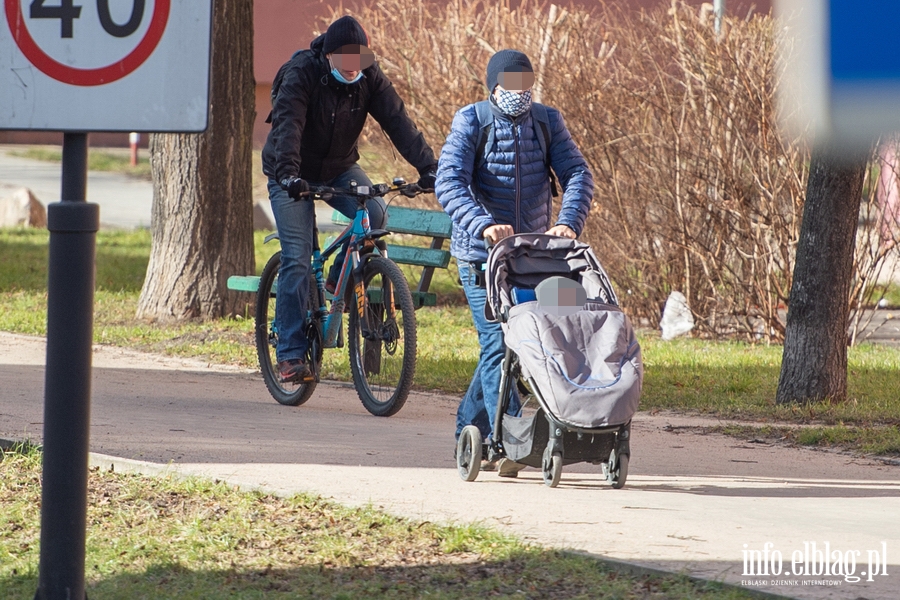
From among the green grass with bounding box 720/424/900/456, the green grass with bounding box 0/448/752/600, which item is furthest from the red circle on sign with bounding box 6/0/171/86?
the green grass with bounding box 720/424/900/456

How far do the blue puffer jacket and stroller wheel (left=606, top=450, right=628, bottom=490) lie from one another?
0.99 m

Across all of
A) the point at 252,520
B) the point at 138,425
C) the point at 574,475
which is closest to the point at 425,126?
the point at 138,425

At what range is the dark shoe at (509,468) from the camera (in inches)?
211

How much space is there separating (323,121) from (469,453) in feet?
7.87

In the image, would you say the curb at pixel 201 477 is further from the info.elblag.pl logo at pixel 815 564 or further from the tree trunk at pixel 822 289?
the tree trunk at pixel 822 289

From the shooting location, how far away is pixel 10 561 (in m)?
4.04

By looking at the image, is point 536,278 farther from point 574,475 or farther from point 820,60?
point 820,60

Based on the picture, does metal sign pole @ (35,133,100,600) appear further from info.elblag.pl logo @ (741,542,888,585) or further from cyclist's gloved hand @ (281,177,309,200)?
cyclist's gloved hand @ (281,177,309,200)

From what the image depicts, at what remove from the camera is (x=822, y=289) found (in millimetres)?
7566

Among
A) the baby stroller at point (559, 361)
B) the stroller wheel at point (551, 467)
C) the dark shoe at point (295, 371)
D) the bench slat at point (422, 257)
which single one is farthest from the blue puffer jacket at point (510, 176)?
the bench slat at point (422, 257)

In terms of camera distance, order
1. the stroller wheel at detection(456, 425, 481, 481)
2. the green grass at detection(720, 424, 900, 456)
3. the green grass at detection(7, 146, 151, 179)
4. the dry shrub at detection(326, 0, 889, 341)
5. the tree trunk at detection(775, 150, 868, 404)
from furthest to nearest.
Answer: the green grass at detection(7, 146, 151, 179) < the dry shrub at detection(326, 0, 889, 341) < the tree trunk at detection(775, 150, 868, 404) < the green grass at detection(720, 424, 900, 456) < the stroller wheel at detection(456, 425, 481, 481)

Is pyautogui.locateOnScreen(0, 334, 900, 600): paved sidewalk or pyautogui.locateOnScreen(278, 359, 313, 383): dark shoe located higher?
pyautogui.locateOnScreen(278, 359, 313, 383): dark shoe

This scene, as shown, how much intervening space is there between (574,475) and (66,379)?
115 inches

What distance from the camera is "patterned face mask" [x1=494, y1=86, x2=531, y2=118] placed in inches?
208
